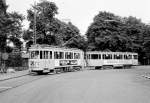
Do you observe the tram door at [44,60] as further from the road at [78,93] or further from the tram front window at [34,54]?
the road at [78,93]

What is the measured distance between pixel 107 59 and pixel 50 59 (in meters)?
17.2

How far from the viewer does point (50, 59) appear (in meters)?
32.1

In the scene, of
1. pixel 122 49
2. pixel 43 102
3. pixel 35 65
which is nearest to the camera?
pixel 43 102

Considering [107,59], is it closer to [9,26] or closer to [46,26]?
[46,26]

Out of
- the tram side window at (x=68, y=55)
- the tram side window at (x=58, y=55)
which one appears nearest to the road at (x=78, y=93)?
the tram side window at (x=58, y=55)

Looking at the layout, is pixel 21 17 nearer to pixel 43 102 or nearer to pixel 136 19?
pixel 43 102

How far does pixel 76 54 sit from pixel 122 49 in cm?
2724

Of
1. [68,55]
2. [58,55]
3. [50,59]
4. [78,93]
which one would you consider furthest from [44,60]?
[78,93]

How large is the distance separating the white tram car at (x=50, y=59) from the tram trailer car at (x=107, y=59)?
7623 mm

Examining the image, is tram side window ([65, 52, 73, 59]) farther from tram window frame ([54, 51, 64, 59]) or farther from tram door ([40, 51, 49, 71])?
tram door ([40, 51, 49, 71])

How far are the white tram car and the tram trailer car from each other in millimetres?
7623

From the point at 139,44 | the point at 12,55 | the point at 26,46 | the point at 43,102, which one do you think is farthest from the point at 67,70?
the point at 139,44

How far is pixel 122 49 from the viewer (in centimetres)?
6469

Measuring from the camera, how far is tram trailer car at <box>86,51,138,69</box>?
46156 millimetres
